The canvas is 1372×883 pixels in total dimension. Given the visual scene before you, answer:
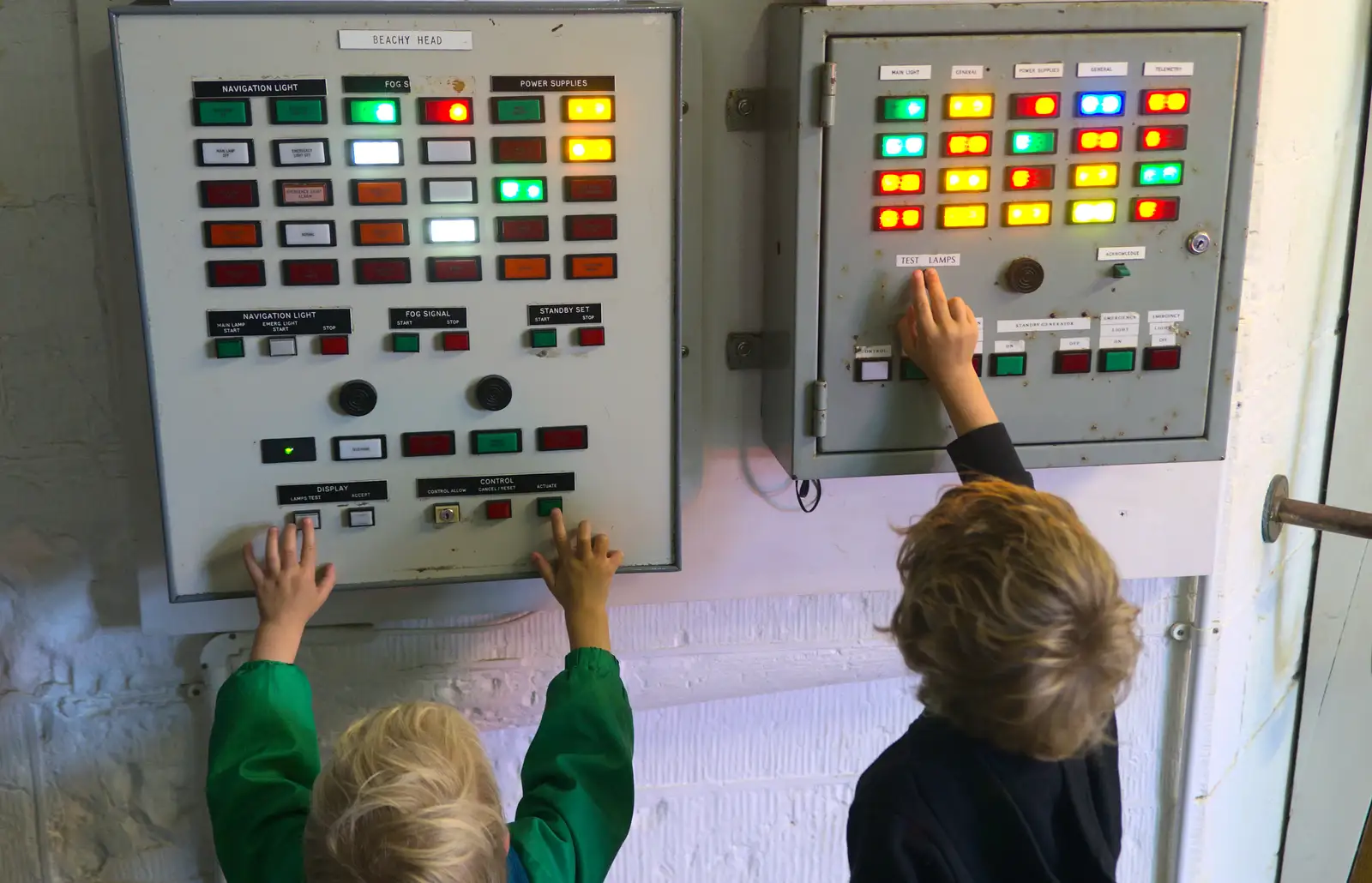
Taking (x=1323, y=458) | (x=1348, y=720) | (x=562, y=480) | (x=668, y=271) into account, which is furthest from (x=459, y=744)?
(x=1348, y=720)

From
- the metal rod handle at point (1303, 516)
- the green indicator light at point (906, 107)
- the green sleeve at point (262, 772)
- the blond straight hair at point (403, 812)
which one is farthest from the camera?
the metal rod handle at point (1303, 516)

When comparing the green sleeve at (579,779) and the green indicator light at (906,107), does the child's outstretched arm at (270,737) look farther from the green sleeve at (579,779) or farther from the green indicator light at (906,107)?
Answer: the green indicator light at (906,107)

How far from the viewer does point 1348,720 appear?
1.76 metres

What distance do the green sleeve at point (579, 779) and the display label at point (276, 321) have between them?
0.41m

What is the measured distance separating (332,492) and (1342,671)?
1.59 meters

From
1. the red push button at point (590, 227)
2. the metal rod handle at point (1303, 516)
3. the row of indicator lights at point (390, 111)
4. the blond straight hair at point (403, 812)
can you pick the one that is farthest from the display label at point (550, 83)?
the metal rod handle at point (1303, 516)

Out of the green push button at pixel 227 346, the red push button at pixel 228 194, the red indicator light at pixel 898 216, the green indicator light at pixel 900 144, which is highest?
the green indicator light at pixel 900 144

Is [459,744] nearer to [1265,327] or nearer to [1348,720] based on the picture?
[1265,327]

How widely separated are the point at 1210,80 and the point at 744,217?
0.51 metres

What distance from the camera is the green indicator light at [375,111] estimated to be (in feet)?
3.34

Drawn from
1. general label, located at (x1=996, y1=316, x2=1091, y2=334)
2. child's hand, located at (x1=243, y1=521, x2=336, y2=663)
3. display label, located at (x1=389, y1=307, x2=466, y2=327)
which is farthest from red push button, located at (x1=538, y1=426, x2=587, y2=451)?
general label, located at (x1=996, y1=316, x2=1091, y2=334)

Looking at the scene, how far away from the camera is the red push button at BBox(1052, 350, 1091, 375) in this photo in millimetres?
1152

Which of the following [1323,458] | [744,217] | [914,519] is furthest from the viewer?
[1323,458]

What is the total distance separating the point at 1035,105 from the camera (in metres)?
1.09
